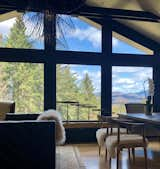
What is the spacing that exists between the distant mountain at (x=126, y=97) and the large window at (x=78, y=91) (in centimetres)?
22

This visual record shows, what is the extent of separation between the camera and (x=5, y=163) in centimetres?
313

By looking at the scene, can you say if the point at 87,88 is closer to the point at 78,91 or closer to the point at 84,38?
the point at 78,91

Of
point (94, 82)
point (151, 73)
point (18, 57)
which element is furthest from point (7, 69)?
point (151, 73)

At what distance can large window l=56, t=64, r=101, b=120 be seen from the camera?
20.1 feet

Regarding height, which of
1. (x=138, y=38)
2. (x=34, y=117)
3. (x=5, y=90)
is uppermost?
(x=138, y=38)

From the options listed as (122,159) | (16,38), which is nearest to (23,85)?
(16,38)

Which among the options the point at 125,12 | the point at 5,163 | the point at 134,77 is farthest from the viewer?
the point at 134,77

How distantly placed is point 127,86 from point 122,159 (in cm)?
229

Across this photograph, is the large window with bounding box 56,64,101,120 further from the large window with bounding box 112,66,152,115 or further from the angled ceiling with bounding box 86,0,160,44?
the angled ceiling with bounding box 86,0,160,44

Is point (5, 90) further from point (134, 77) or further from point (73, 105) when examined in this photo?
point (134, 77)

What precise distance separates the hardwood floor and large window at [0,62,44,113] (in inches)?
55.4

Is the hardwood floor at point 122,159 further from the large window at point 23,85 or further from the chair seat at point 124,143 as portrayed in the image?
the large window at point 23,85

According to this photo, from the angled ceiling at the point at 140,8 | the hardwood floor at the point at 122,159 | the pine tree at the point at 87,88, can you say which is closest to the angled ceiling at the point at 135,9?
the angled ceiling at the point at 140,8

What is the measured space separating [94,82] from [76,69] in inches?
20.6
